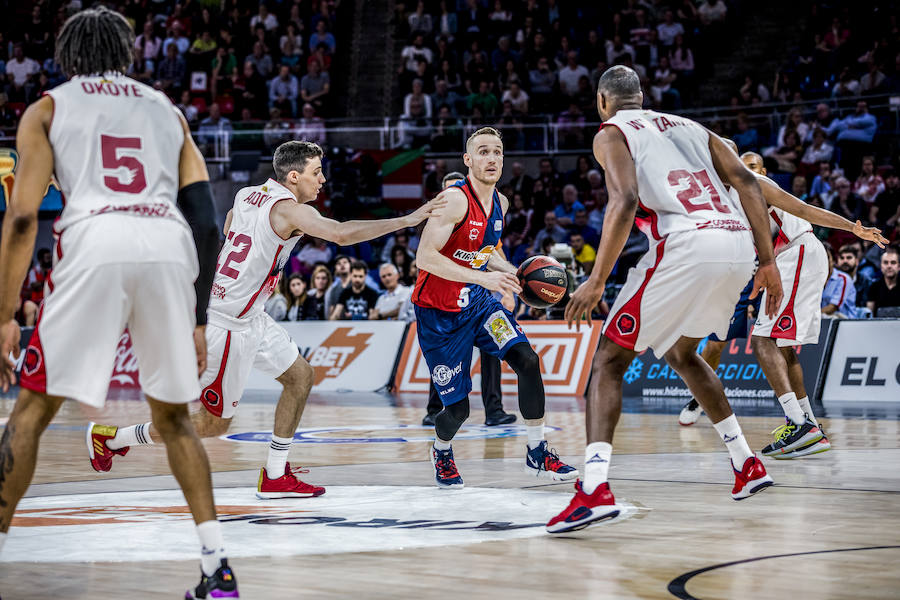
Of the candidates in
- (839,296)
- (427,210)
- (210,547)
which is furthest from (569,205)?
(210,547)

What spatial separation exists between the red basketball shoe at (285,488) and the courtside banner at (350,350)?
8486 mm

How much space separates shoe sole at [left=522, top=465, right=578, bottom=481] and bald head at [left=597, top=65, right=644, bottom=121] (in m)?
2.14

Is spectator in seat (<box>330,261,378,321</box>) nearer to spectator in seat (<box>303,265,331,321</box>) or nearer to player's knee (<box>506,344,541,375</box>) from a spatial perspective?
spectator in seat (<box>303,265,331,321</box>)

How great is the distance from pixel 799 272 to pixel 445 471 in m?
3.50

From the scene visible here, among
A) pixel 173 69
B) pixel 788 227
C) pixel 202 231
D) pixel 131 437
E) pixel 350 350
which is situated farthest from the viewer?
pixel 173 69

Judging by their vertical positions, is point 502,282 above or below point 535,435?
above

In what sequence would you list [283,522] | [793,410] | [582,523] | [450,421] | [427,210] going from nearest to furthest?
[582,523] → [283,522] → [427,210] → [450,421] → [793,410]

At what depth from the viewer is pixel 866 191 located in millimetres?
15094

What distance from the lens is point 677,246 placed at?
199 inches

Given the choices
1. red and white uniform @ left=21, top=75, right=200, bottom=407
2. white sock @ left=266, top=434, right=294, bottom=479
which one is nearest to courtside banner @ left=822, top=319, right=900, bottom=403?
white sock @ left=266, top=434, right=294, bottom=479

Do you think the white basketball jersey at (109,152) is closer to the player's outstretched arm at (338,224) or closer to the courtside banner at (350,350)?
the player's outstretched arm at (338,224)

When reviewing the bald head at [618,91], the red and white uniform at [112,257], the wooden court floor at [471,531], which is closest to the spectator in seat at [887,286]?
the wooden court floor at [471,531]

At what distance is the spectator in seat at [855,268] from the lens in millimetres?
12805

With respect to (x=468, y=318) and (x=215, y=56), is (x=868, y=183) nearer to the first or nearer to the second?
(x=468, y=318)
